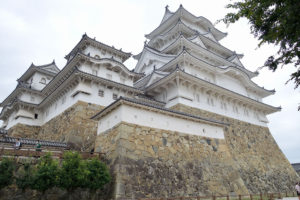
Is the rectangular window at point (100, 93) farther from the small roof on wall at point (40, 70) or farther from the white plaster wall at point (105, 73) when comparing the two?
the small roof on wall at point (40, 70)

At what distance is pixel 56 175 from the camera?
7477 millimetres

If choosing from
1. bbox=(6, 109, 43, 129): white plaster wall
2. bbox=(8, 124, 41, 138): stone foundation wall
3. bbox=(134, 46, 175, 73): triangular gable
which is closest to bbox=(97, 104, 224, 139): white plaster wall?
bbox=(134, 46, 175, 73): triangular gable

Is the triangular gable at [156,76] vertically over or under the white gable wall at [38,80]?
under

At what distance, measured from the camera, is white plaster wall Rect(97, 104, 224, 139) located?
1034 cm

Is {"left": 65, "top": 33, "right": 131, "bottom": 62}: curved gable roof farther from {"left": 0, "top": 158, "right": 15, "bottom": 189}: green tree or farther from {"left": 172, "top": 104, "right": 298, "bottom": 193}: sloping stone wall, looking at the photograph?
{"left": 0, "top": 158, "right": 15, "bottom": 189}: green tree

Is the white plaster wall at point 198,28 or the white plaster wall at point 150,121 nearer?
the white plaster wall at point 150,121

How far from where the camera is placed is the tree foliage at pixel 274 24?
18.9 ft

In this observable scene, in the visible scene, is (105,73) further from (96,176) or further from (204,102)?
(96,176)

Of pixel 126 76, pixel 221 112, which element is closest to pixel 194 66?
pixel 221 112

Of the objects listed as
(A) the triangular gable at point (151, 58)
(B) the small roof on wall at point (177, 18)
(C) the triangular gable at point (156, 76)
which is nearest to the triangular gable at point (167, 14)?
(B) the small roof on wall at point (177, 18)

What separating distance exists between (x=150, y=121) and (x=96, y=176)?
399 cm

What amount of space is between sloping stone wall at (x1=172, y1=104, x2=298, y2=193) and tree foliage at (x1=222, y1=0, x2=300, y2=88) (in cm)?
1080

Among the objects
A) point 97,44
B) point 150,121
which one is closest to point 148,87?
point 97,44

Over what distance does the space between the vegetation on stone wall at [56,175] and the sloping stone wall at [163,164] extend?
90 centimetres
